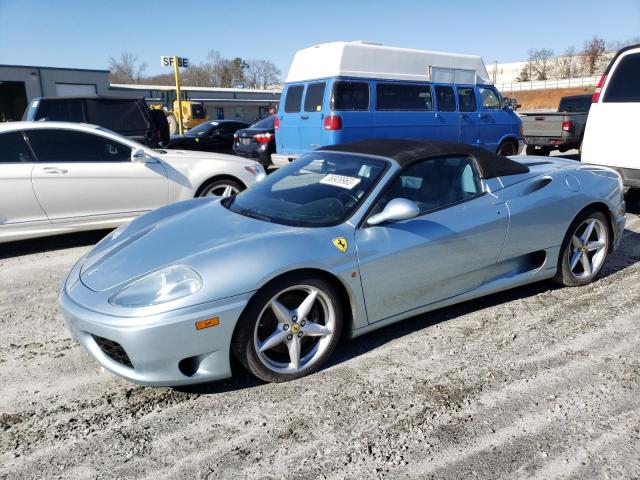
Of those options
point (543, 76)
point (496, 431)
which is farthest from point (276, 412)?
point (543, 76)

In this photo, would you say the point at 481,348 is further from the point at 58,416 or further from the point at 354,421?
the point at 58,416

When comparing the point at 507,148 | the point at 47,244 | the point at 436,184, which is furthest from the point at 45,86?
the point at 436,184

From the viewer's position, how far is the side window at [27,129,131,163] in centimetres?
561

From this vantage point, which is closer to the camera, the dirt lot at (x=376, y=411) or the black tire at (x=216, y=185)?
the dirt lot at (x=376, y=411)

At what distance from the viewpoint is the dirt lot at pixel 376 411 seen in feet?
7.52

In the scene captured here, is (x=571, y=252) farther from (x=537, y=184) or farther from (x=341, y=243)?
(x=341, y=243)

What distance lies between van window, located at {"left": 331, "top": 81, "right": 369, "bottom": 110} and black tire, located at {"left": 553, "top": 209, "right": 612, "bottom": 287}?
5.47 metres

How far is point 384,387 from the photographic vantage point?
2893 mm

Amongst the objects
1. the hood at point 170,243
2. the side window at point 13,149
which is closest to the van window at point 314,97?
the side window at point 13,149

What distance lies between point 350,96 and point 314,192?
604 centimetres

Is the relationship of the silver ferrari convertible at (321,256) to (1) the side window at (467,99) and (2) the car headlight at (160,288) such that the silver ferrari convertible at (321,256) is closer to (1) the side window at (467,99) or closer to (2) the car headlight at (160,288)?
(2) the car headlight at (160,288)

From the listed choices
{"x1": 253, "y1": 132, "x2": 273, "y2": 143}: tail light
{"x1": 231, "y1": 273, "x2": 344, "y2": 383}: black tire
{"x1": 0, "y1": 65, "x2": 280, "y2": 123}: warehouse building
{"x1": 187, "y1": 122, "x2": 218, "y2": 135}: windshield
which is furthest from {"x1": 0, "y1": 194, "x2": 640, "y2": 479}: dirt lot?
{"x1": 0, "y1": 65, "x2": 280, "y2": 123}: warehouse building

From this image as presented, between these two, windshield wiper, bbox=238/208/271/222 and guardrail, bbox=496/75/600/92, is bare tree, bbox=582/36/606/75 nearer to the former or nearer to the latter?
guardrail, bbox=496/75/600/92

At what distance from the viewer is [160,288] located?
2.65 metres
